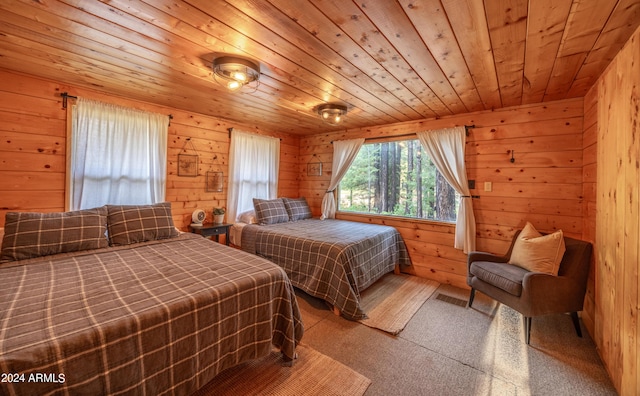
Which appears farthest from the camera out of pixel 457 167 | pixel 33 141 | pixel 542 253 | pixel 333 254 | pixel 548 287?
pixel 457 167

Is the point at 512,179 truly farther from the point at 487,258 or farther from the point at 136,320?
the point at 136,320

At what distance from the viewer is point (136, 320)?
1.11 meters

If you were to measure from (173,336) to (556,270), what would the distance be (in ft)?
9.30

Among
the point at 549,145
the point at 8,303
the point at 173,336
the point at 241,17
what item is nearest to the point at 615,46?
the point at 549,145

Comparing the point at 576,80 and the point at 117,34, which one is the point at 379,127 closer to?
the point at 576,80

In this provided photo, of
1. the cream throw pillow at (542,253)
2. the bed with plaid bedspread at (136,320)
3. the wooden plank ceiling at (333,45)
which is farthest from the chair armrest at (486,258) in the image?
the bed with plaid bedspread at (136,320)

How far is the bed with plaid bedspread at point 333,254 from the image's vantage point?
7.95ft

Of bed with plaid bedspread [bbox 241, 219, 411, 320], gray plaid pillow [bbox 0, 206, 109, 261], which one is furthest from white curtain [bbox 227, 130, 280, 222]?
gray plaid pillow [bbox 0, 206, 109, 261]

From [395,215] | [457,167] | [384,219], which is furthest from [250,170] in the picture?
[457,167]

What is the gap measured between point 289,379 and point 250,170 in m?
2.99

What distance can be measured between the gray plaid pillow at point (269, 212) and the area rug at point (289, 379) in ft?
6.60

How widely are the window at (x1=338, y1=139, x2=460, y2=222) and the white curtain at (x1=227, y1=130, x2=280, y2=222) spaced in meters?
1.22

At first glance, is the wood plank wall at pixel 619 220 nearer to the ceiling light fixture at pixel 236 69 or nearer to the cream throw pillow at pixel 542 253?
the cream throw pillow at pixel 542 253

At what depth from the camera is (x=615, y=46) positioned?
162 cm
